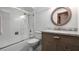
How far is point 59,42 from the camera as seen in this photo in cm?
90

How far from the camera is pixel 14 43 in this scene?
90cm

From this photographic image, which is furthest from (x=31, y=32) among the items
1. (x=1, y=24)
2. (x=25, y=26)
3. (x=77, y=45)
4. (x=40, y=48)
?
(x=77, y=45)

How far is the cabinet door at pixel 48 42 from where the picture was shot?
92 centimetres

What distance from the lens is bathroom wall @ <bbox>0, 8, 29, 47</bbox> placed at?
86cm

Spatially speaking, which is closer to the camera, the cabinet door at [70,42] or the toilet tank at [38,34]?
the cabinet door at [70,42]

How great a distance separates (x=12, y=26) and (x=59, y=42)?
2.05 feet

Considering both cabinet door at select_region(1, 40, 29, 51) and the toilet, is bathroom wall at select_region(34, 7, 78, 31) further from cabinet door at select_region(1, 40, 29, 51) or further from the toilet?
cabinet door at select_region(1, 40, 29, 51)

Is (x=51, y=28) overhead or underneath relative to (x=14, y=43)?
overhead

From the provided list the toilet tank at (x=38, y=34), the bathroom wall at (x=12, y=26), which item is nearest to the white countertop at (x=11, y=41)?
the bathroom wall at (x=12, y=26)

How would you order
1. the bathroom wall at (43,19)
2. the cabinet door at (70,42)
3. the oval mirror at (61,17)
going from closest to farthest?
the cabinet door at (70,42)
the bathroom wall at (43,19)
the oval mirror at (61,17)

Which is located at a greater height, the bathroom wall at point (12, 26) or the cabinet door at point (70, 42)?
the bathroom wall at point (12, 26)

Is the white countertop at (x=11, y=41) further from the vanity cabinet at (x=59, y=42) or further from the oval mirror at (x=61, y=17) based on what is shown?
the oval mirror at (x=61, y=17)
